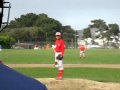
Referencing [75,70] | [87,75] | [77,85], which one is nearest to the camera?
[77,85]

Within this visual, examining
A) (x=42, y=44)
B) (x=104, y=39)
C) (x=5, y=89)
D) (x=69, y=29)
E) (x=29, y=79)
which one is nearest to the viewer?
(x=5, y=89)

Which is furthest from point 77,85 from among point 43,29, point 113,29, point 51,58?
point 113,29

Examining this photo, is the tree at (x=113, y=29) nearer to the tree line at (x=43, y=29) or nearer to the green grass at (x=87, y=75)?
the tree line at (x=43, y=29)

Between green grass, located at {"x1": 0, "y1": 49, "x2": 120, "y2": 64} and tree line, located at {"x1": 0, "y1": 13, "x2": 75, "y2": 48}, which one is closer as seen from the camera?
green grass, located at {"x1": 0, "y1": 49, "x2": 120, "y2": 64}

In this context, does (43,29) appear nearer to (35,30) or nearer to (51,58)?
(35,30)

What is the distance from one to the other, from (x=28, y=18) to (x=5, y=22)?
128089 millimetres

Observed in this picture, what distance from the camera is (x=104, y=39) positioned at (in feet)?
413

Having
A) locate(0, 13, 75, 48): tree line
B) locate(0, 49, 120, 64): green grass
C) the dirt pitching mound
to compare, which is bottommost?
the dirt pitching mound

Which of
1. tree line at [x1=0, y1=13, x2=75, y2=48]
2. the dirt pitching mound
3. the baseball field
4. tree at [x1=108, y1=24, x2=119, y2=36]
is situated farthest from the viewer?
tree at [x1=108, y1=24, x2=119, y2=36]

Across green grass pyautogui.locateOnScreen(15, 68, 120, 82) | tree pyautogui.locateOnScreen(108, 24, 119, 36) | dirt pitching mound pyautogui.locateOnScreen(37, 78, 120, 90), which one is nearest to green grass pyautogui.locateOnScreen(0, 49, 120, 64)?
green grass pyautogui.locateOnScreen(15, 68, 120, 82)

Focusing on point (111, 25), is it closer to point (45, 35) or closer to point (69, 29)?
point (69, 29)

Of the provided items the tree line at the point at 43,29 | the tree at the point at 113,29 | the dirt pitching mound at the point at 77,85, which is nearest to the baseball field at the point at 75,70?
the dirt pitching mound at the point at 77,85

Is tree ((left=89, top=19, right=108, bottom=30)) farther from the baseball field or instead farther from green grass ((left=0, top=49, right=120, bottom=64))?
the baseball field

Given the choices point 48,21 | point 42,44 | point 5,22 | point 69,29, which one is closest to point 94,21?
point 69,29
